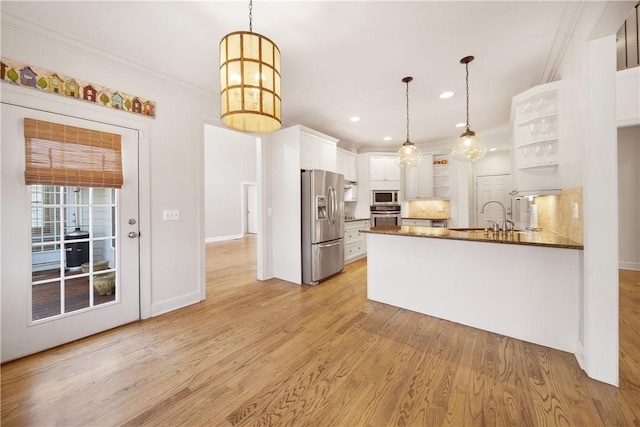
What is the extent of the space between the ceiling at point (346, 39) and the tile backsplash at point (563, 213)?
56.0 inches

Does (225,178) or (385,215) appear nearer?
(385,215)

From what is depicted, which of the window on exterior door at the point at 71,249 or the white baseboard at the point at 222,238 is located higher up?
the window on exterior door at the point at 71,249

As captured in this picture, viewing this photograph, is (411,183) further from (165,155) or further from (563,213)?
(165,155)

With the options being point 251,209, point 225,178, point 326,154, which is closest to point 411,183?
point 326,154

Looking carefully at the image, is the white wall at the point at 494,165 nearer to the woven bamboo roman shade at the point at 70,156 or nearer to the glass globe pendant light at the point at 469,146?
the glass globe pendant light at the point at 469,146

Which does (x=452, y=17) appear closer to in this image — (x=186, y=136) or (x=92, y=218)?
(x=186, y=136)

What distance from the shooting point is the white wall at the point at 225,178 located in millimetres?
8484

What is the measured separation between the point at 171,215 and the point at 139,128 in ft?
3.22

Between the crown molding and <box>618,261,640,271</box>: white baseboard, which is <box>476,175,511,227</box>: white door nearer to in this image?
<box>618,261,640,271</box>: white baseboard

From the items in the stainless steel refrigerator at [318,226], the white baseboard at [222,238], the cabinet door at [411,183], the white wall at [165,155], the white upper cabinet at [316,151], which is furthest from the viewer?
the white baseboard at [222,238]

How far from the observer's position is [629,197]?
4.29 metres

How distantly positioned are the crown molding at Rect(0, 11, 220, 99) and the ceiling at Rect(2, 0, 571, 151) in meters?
0.03

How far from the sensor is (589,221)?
1746 mm

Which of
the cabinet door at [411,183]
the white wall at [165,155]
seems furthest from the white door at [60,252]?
the cabinet door at [411,183]
